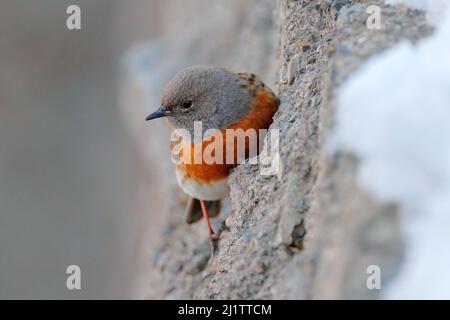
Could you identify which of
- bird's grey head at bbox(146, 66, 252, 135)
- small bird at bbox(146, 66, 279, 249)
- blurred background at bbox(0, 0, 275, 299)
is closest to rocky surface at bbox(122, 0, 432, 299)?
small bird at bbox(146, 66, 279, 249)

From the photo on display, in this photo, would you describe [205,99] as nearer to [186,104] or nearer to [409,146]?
[186,104]

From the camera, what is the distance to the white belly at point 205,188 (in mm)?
6068

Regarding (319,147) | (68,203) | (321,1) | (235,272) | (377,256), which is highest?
(321,1)

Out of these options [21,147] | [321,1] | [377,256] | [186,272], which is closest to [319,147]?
[377,256]

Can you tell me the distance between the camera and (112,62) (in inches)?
679

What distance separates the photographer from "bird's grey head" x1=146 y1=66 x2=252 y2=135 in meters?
6.03

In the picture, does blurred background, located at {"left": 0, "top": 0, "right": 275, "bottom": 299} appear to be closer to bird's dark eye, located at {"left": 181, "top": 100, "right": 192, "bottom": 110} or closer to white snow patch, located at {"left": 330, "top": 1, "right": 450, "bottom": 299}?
bird's dark eye, located at {"left": 181, "top": 100, "right": 192, "bottom": 110}

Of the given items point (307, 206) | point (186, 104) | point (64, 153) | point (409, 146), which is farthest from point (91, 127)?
point (409, 146)

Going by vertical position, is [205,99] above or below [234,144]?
above

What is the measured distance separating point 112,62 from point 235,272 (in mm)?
13093

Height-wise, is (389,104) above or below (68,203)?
above

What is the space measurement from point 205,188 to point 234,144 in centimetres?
53

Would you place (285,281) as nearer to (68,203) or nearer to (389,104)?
(389,104)

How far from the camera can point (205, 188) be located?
616 cm
